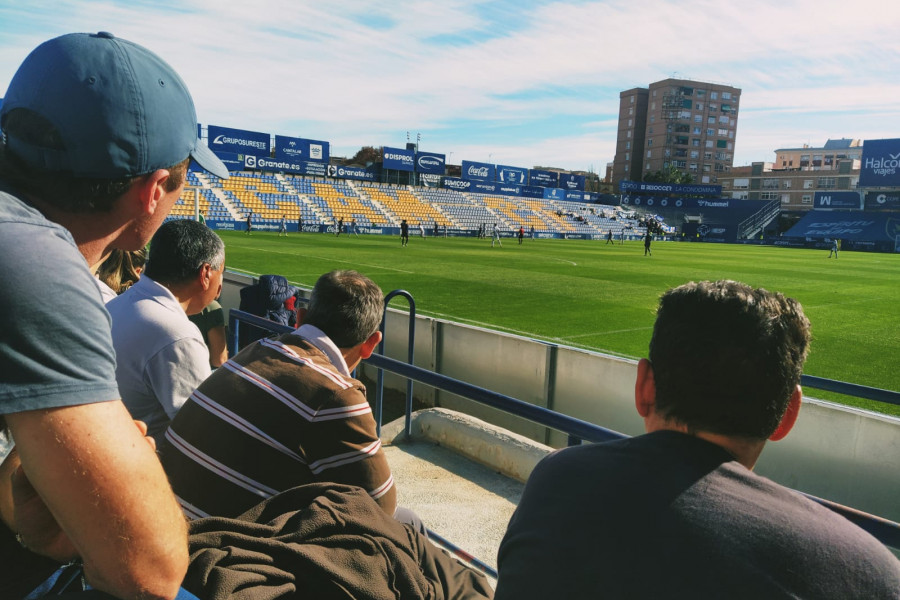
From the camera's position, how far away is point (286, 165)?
2125 inches

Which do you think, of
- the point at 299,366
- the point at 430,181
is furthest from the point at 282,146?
the point at 299,366

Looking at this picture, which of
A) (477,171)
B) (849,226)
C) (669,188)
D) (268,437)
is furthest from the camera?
(669,188)

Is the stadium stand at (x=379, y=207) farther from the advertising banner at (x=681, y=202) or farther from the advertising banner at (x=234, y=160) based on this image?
the advertising banner at (x=681, y=202)

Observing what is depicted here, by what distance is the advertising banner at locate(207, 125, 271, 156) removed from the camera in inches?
1911

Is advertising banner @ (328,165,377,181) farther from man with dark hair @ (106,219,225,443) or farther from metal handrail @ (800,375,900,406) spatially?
man with dark hair @ (106,219,225,443)

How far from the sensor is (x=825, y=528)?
1.12 meters

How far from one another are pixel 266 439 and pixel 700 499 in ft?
4.55

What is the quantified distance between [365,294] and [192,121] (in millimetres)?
1358

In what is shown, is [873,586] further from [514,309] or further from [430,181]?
[430,181]

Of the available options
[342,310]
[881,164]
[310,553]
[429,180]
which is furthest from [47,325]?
[881,164]

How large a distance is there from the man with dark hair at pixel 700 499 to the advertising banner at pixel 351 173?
5739cm

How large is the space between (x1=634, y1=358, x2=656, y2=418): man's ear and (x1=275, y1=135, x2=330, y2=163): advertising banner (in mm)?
55416

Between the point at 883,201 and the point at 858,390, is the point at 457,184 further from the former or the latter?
the point at 858,390

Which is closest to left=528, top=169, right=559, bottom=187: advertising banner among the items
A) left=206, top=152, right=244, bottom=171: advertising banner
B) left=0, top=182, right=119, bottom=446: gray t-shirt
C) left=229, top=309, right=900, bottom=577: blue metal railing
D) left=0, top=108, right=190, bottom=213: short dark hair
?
left=206, top=152, right=244, bottom=171: advertising banner
